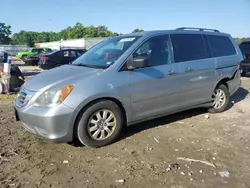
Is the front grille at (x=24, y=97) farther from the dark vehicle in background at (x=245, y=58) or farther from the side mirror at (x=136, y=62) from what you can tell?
the dark vehicle in background at (x=245, y=58)

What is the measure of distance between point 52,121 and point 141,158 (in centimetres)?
136

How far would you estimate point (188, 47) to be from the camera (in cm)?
568

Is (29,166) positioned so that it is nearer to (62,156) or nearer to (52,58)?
(62,156)

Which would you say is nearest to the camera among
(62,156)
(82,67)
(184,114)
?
(62,156)

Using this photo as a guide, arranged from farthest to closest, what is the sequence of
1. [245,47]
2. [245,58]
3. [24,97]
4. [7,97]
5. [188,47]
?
[245,47] → [245,58] → [7,97] → [188,47] → [24,97]

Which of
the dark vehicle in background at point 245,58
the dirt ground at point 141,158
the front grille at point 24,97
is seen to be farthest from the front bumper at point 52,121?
the dark vehicle in background at point 245,58

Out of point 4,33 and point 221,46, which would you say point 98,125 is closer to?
point 221,46

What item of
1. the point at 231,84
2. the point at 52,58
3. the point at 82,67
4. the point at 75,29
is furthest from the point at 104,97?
the point at 75,29

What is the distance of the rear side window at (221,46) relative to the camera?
20.5 ft

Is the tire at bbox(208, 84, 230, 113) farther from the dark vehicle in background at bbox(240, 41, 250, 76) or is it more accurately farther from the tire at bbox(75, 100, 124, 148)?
the dark vehicle in background at bbox(240, 41, 250, 76)

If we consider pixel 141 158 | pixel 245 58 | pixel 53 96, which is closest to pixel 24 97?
pixel 53 96

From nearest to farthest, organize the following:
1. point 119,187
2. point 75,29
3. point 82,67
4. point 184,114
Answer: point 119,187 < point 82,67 < point 184,114 < point 75,29

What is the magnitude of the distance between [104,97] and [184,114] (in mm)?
2621

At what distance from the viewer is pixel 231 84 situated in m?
6.68
